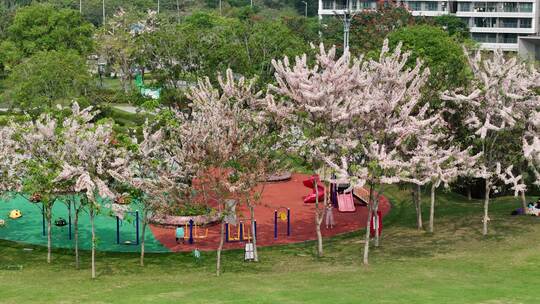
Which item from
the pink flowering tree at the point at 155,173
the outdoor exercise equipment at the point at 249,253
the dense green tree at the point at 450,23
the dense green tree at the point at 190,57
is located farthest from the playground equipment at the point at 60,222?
the dense green tree at the point at 450,23

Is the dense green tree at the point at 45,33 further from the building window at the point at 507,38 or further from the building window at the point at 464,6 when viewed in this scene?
the building window at the point at 507,38

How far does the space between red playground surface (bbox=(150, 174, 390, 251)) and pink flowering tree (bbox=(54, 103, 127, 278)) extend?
879cm

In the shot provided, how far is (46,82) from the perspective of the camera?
84.2 m

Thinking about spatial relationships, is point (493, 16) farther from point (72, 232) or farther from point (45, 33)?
point (72, 232)

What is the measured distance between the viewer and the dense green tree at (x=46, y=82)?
83188mm

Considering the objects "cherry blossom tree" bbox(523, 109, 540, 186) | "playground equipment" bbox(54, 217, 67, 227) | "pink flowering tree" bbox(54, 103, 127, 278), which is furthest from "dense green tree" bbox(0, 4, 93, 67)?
"cherry blossom tree" bbox(523, 109, 540, 186)

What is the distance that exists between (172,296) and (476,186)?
111 feet

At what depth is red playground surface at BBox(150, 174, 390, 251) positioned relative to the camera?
49.5 meters

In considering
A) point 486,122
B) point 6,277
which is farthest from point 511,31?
point 6,277

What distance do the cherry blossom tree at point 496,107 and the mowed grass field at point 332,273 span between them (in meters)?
4.28

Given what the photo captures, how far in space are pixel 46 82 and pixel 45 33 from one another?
36219mm

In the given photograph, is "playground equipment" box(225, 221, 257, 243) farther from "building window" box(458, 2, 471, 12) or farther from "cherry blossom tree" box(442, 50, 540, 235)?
"building window" box(458, 2, 471, 12)

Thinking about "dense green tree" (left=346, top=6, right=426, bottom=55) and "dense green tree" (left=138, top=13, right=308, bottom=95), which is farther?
"dense green tree" (left=346, top=6, right=426, bottom=55)

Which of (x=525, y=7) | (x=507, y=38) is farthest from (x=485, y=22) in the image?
(x=525, y=7)
